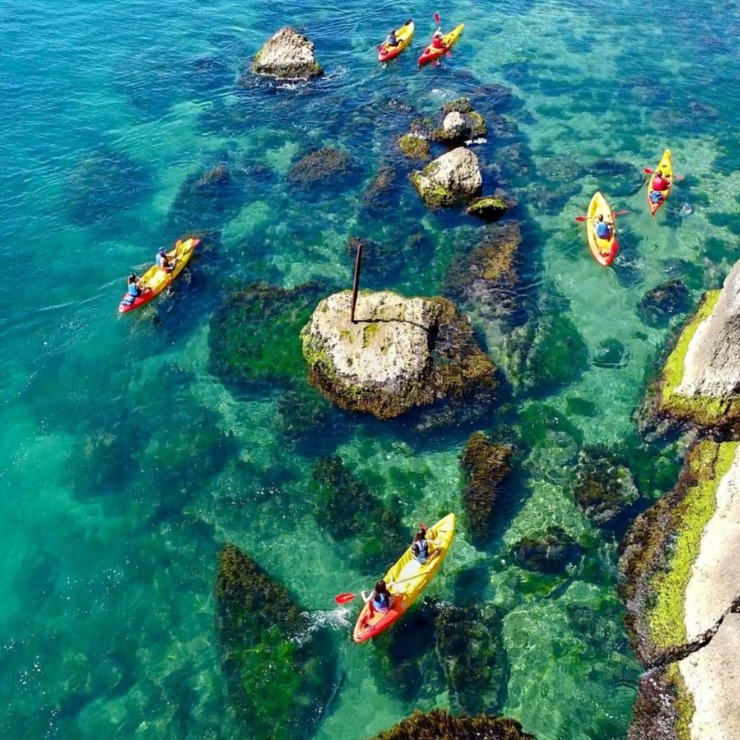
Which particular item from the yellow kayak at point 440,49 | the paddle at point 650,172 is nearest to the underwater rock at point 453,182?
the paddle at point 650,172

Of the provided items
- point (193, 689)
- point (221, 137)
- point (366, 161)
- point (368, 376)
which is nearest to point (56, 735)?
point (193, 689)

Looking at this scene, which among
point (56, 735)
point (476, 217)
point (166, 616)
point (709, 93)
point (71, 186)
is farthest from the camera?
point (709, 93)

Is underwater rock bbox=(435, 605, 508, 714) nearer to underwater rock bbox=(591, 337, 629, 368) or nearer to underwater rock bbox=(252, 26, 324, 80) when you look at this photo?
underwater rock bbox=(591, 337, 629, 368)

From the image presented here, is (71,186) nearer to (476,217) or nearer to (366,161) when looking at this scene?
(366,161)

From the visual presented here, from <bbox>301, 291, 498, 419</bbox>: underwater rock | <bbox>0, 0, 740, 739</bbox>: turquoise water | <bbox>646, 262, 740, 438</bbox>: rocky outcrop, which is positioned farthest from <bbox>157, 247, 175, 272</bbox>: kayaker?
<bbox>646, 262, 740, 438</bbox>: rocky outcrop

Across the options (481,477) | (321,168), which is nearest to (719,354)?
(481,477)

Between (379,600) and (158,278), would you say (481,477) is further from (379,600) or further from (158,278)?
(158,278)

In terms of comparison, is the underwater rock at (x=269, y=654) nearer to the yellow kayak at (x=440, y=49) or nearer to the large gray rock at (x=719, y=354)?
the large gray rock at (x=719, y=354)
